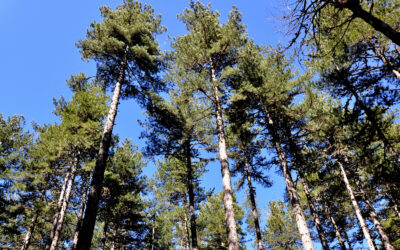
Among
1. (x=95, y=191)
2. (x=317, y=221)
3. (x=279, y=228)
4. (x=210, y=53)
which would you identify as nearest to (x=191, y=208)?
(x=95, y=191)

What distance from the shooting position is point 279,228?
18.8 m

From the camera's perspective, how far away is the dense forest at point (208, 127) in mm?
8000

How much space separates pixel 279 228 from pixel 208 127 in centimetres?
1380

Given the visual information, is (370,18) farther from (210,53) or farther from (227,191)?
(210,53)

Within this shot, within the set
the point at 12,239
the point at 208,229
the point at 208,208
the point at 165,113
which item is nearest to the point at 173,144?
the point at 165,113

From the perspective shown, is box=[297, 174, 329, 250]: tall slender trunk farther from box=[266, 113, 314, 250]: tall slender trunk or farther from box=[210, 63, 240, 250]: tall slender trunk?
box=[210, 63, 240, 250]: tall slender trunk

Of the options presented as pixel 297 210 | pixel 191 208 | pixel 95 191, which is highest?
pixel 191 208

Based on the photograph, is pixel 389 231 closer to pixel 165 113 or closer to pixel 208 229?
pixel 208 229

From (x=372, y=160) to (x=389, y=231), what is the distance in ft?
30.8

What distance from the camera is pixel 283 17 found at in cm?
320

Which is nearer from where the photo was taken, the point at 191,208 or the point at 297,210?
the point at 297,210

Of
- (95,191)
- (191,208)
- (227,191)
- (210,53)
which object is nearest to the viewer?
(95,191)

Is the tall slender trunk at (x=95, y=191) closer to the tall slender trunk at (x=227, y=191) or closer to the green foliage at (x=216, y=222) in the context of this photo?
the tall slender trunk at (x=227, y=191)

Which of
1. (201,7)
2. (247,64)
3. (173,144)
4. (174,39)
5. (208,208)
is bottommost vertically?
(208,208)
